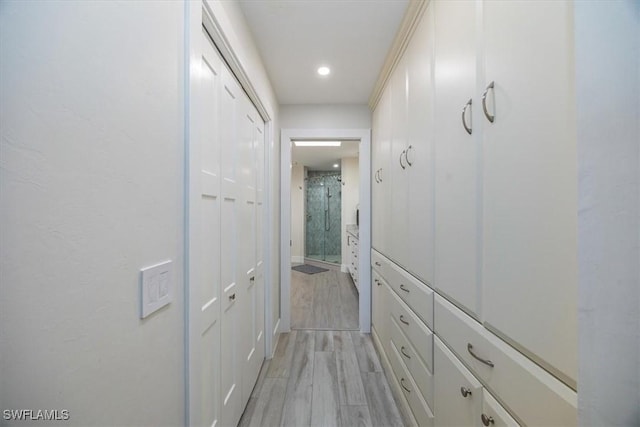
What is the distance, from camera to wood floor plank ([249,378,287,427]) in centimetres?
156

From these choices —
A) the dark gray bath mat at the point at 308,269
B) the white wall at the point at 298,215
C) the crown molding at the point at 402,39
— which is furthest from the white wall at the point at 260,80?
the white wall at the point at 298,215

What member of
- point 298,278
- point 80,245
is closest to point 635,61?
point 80,245

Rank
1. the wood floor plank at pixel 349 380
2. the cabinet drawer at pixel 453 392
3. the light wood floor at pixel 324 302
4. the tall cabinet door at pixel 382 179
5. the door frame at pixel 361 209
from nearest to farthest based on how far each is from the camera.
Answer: the cabinet drawer at pixel 453 392 < the wood floor plank at pixel 349 380 < the tall cabinet door at pixel 382 179 < the door frame at pixel 361 209 < the light wood floor at pixel 324 302

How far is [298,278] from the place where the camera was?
16.1ft

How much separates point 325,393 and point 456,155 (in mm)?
1756

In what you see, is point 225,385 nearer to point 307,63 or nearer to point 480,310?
point 480,310

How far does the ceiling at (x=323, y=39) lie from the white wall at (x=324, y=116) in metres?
0.26

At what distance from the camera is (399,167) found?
1.72 metres

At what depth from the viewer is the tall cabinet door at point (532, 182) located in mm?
564

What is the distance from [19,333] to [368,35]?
6.65 ft

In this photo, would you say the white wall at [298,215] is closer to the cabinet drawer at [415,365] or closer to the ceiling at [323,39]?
the ceiling at [323,39]

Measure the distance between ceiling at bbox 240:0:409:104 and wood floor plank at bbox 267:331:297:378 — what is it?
2.43 meters

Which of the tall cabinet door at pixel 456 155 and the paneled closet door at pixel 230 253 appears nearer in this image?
the tall cabinet door at pixel 456 155

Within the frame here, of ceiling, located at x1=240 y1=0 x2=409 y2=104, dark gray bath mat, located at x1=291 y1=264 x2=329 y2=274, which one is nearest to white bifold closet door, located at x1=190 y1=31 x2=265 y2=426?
ceiling, located at x1=240 y1=0 x2=409 y2=104
